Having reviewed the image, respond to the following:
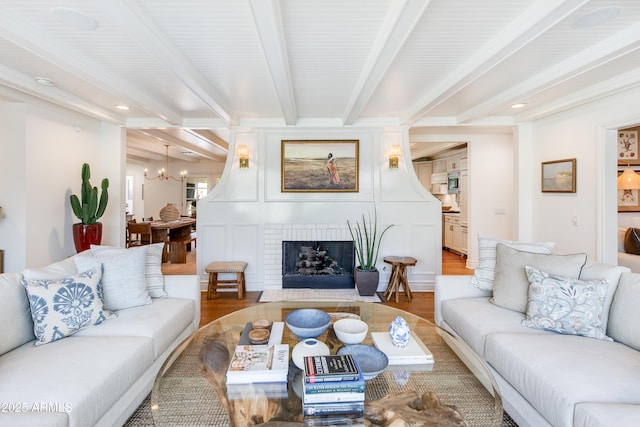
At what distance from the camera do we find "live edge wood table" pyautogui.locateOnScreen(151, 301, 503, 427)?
1.20 metres

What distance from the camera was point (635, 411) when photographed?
3.79ft

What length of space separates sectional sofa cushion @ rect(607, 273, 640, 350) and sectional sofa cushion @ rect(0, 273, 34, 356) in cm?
326

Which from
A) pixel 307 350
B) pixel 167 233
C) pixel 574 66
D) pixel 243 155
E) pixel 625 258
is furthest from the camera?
pixel 167 233

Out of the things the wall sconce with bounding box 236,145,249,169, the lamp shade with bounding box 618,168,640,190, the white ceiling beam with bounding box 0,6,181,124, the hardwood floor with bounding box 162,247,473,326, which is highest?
the white ceiling beam with bounding box 0,6,181,124

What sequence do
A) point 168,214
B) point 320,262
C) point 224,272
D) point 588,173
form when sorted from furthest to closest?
point 168,214 < point 320,262 < point 224,272 < point 588,173

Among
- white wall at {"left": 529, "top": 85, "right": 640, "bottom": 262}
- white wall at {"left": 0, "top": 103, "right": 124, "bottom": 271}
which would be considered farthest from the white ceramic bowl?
white wall at {"left": 0, "top": 103, "right": 124, "bottom": 271}

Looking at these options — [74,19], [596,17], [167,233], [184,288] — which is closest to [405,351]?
[184,288]

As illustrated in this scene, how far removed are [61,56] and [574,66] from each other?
160 inches

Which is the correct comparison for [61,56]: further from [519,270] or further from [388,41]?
[519,270]

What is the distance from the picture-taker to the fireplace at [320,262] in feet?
15.1

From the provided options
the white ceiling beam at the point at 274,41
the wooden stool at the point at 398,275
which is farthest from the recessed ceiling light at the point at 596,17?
the wooden stool at the point at 398,275

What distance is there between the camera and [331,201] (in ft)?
15.0

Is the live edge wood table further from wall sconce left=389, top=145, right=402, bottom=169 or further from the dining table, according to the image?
the dining table

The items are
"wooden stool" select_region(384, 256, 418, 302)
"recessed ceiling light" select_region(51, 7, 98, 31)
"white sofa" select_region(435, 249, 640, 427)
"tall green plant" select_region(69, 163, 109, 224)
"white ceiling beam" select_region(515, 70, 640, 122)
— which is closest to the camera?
"white sofa" select_region(435, 249, 640, 427)
